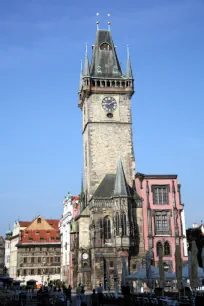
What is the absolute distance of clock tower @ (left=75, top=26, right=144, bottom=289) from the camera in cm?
4897

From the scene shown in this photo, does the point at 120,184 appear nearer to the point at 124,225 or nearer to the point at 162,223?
the point at 124,225

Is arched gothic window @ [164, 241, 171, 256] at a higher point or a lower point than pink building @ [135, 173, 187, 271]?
lower

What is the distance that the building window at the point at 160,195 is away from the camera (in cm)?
5266

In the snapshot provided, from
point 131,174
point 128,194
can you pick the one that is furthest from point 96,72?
point 128,194

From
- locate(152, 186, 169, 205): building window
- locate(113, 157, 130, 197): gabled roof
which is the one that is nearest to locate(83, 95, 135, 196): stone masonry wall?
locate(113, 157, 130, 197): gabled roof

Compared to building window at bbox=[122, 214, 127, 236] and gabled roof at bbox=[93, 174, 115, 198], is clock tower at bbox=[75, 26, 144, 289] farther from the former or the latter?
building window at bbox=[122, 214, 127, 236]

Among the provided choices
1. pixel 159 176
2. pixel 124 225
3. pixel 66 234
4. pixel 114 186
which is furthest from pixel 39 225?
pixel 124 225

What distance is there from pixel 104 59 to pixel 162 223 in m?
25.1

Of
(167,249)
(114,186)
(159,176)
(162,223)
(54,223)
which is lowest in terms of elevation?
(167,249)

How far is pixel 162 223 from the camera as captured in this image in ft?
170

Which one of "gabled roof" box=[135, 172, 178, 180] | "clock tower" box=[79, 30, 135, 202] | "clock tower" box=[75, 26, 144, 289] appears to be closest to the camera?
"clock tower" box=[75, 26, 144, 289]

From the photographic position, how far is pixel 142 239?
50.7 meters

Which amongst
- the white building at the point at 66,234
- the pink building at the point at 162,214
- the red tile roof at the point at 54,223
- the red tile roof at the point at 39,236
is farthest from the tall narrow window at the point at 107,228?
the red tile roof at the point at 54,223

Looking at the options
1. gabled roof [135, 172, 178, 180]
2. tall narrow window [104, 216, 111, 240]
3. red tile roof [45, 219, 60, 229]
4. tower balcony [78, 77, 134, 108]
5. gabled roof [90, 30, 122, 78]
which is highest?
gabled roof [90, 30, 122, 78]
